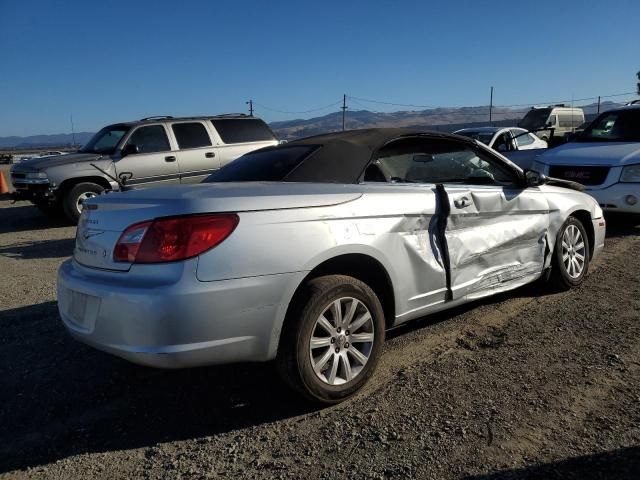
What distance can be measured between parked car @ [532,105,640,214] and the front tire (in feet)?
18.4

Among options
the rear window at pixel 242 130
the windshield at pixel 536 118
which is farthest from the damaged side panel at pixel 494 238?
the windshield at pixel 536 118

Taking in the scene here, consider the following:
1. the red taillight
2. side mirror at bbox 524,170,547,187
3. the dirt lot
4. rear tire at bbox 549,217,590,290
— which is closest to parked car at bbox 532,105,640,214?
rear tire at bbox 549,217,590,290

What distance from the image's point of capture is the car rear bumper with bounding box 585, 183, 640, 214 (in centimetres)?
732

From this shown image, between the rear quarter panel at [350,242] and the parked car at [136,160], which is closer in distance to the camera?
the rear quarter panel at [350,242]

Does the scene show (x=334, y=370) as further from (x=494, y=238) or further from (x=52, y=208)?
(x=52, y=208)

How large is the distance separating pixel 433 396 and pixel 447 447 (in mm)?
525

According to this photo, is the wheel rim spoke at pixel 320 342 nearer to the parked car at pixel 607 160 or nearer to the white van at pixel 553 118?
the parked car at pixel 607 160

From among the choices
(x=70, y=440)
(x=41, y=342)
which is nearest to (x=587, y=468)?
(x=70, y=440)

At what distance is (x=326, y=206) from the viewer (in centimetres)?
312

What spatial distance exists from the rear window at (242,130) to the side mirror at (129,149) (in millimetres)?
1649

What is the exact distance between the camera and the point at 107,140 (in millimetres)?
10742

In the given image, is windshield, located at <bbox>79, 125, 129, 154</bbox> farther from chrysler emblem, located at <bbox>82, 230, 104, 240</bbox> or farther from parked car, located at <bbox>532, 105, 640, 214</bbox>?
chrysler emblem, located at <bbox>82, 230, 104, 240</bbox>

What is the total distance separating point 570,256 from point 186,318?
12.6ft

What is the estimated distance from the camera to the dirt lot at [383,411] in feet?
8.56
